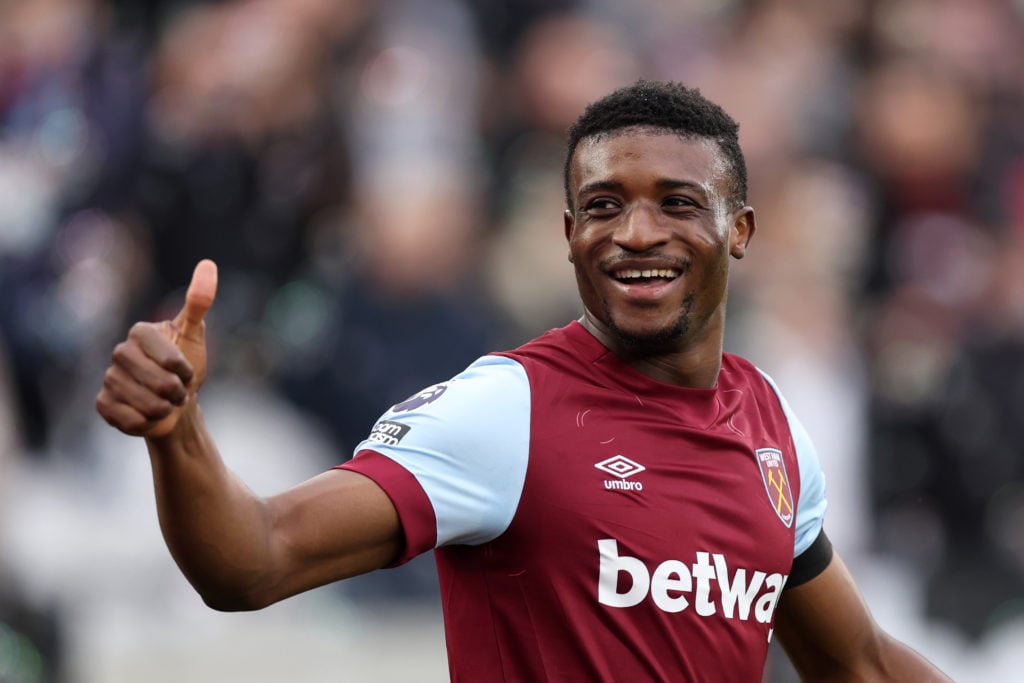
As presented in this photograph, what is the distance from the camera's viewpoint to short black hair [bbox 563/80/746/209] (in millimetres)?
3250

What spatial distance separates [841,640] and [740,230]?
1025mm

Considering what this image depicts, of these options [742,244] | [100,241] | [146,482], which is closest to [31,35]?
[100,241]

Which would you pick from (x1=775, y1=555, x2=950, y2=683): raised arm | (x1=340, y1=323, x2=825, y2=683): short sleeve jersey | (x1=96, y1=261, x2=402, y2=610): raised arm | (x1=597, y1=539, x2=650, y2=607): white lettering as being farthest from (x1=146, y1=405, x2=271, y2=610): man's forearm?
(x1=775, y1=555, x2=950, y2=683): raised arm

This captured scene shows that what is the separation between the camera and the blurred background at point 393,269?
764cm

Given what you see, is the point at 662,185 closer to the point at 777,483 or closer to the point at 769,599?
the point at 777,483

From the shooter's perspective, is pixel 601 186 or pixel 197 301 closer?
pixel 197 301

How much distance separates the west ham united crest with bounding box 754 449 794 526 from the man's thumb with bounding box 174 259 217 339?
4.57ft

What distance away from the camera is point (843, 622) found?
11.8 ft

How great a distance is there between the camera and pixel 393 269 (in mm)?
8070

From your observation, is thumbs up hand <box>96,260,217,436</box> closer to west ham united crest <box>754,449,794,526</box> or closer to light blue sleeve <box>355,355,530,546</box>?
light blue sleeve <box>355,355,530,546</box>

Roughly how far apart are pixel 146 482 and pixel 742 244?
4.92 m

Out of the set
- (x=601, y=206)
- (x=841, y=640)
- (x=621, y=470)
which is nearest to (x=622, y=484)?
(x=621, y=470)

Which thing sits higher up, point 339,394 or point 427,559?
point 339,394

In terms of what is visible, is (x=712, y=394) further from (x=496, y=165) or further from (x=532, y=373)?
(x=496, y=165)
